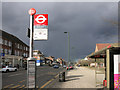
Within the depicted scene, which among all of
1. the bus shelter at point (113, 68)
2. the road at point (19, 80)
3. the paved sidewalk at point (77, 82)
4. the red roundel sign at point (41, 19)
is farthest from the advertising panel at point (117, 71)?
the road at point (19, 80)

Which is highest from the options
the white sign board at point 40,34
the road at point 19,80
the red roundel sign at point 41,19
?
the red roundel sign at point 41,19

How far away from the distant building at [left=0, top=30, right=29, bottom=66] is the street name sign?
4227 cm

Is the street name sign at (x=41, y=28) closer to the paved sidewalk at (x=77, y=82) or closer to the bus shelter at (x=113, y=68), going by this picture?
the bus shelter at (x=113, y=68)

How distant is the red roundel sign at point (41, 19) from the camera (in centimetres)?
572

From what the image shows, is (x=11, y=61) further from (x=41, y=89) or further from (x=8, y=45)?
(x=41, y=89)

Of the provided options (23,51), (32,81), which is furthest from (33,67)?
Result: (23,51)

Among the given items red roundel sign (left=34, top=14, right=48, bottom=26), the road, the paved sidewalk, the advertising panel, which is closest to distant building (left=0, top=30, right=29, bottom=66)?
the road

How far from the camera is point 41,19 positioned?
5836 millimetres

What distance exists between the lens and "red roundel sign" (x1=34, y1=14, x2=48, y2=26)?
5718 millimetres

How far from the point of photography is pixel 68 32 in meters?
38.0

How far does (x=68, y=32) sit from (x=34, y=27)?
106 ft

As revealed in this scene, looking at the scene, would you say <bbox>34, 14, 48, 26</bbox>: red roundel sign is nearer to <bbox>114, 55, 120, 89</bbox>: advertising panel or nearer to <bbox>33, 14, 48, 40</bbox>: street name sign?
<bbox>33, 14, 48, 40</bbox>: street name sign

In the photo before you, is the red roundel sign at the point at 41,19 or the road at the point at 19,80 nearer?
the red roundel sign at the point at 41,19

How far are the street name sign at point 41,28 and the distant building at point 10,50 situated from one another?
42.3 metres
